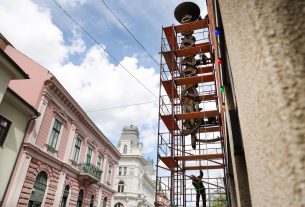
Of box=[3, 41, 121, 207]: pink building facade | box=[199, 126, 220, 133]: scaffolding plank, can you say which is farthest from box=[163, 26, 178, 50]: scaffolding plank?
box=[3, 41, 121, 207]: pink building facade

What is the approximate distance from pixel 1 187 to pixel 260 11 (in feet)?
44.5

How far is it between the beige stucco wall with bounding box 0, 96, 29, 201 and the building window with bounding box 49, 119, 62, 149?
9.48ft

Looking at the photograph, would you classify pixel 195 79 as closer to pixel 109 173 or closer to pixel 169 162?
pixel 169 162

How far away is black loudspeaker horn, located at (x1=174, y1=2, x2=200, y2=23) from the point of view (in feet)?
37.4

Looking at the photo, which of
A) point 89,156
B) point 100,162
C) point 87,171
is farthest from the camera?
point 100,162

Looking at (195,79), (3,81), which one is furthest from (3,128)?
(195,79)

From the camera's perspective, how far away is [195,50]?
33.2 ft

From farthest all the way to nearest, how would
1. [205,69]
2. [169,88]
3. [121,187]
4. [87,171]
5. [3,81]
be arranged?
[121,187] < [87,171] < [205,69] < [169,88] < [3,81]

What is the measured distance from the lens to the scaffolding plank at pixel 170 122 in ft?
29.1

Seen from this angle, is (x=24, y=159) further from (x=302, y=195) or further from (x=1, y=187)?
(x=302, y=195)

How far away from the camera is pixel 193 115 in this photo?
28.0 feet

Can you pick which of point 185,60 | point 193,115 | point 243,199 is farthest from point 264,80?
point 185,60

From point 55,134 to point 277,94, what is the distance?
16839 mm

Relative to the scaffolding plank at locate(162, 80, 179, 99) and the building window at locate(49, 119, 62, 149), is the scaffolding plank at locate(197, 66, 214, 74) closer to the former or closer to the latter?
the scaffolding plank at locate(162, 80, 179, 99)
